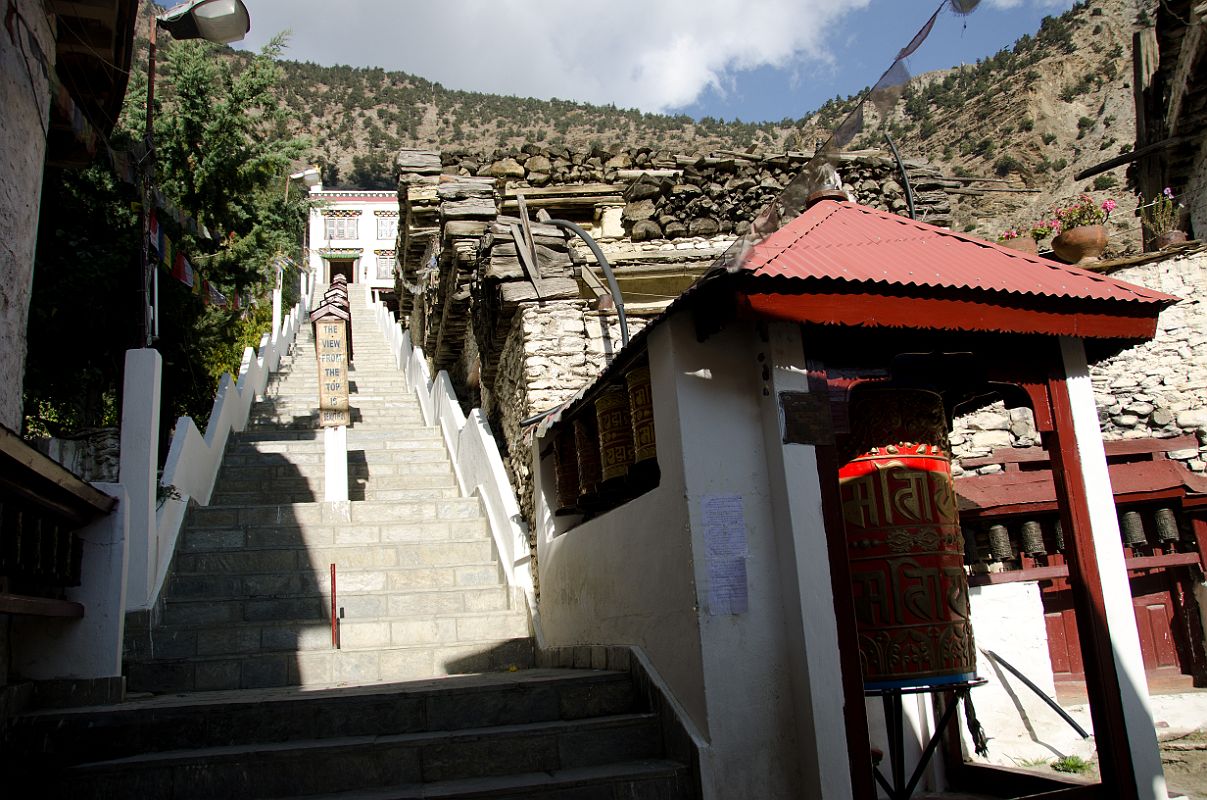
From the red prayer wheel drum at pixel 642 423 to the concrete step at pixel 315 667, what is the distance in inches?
110

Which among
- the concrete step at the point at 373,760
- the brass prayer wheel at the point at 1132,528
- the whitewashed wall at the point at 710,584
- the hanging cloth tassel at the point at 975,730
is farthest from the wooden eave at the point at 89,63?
the brass prayer wheel at the point at 1132,528

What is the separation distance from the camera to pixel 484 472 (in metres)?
9.48

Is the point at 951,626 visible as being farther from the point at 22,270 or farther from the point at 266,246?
the point at 266,246

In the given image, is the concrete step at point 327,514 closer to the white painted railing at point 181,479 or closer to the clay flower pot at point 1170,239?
the white painted railing at point 181,479

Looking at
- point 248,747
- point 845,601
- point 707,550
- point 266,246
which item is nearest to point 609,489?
point 707,550

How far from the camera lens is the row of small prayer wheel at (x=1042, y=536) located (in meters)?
7.77

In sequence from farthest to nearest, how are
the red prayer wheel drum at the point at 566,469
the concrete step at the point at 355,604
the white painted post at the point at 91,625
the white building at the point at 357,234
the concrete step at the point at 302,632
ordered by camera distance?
the white building at the point at 357,234 < the concrete step at the point at 355,604 < the concrete step at the point at 302,632 < the red prayer wheel drum at the point at 566,469 < the white painted post at the point at 91,625

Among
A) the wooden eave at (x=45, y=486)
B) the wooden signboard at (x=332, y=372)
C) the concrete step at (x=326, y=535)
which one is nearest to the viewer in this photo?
the wooden eave at (x=45, y=486)

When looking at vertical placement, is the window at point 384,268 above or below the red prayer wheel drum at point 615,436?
above

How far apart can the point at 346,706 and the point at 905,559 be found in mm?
2886

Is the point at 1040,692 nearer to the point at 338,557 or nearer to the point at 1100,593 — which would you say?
the point at 1100,593

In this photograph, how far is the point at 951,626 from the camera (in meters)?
4.21

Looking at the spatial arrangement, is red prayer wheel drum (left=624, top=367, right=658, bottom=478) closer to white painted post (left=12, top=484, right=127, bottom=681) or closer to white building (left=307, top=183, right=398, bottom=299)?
white painted post (left=12, top=484, right=127, bottom=681)

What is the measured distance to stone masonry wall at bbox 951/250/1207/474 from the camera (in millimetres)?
9281
